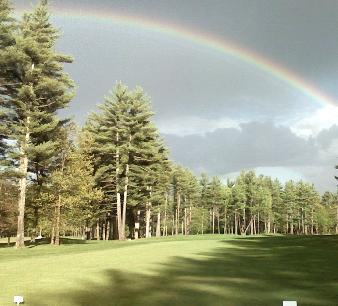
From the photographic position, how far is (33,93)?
3544 centimetres

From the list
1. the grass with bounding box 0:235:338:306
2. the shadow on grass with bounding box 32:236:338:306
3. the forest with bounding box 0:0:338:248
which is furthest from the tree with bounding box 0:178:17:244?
the shadow on grass with bounding box 32:236:338:306

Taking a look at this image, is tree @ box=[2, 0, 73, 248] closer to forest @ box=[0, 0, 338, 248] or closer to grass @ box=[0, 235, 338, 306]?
forest @ box=[0, 0, 338, 248]

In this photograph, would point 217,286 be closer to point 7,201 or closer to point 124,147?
point 7,201

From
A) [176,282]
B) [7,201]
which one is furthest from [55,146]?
[176,282]

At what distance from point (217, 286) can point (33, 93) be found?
91.6ft

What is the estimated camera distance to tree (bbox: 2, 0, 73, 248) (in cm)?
3522

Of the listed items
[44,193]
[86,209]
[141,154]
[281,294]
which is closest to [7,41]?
[44,193]

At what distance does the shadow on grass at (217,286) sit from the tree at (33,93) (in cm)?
2191

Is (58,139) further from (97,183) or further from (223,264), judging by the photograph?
(223,264)

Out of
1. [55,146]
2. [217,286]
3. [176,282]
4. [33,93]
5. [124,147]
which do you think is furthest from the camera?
[124,147]

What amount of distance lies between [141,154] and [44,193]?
17176 mm

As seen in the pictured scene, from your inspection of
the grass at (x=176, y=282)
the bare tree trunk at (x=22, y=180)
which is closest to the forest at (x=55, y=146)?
the bare tree trunk at (x=22, y=180)

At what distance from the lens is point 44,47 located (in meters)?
37.6

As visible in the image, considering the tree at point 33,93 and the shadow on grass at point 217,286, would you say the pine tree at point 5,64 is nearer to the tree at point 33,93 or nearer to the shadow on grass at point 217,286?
the tree at point 33,93
